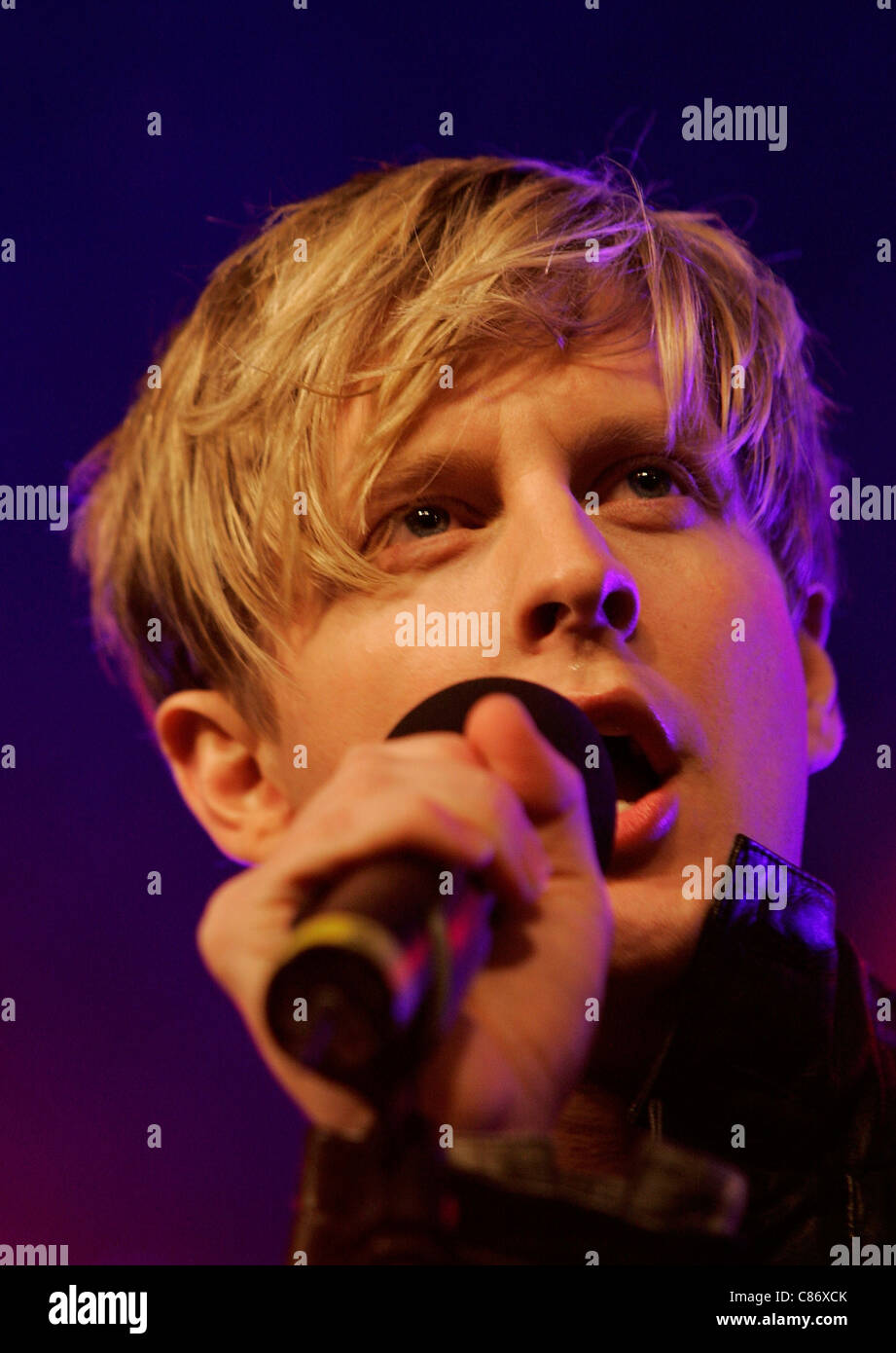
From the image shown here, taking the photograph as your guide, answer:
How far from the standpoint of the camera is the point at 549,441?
115 cm

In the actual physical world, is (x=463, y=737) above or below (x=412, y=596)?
below

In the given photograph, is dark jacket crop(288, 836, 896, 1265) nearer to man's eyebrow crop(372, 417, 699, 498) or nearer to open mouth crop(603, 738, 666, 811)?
open mouth crop(603, 738, 666, 811)

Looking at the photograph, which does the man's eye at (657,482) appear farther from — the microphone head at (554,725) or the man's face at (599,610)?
the microphone head at (554,725)

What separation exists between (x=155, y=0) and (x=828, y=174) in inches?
32.7

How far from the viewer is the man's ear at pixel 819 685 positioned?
1.34 metres

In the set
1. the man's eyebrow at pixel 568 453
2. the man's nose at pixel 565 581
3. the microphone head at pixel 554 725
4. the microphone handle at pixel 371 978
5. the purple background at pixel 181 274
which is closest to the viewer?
the microphone handle at pixel 371 978

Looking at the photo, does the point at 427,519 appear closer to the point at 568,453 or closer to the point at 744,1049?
the point at 568,453

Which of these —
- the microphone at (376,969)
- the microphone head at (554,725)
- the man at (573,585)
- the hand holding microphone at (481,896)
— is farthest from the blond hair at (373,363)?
the microphone at (376,969)

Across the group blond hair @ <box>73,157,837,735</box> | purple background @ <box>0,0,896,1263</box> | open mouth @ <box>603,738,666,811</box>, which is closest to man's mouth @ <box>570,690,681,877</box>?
open mouth @ <box>603,738,666,811</box>

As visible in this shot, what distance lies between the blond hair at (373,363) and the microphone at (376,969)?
0.60 m

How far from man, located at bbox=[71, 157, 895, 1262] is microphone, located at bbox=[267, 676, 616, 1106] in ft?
0.52
